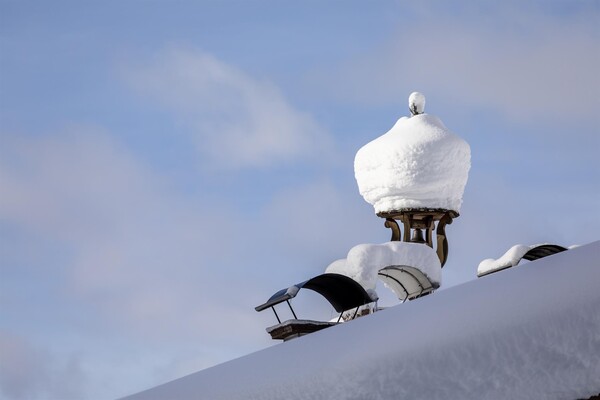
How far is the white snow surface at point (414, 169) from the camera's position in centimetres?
1362

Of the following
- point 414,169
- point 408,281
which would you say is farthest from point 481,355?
point 414,169

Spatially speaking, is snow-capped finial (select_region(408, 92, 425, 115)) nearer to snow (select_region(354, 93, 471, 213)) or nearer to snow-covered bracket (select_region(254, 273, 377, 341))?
snow (select_region(354, 93, 471, 213))

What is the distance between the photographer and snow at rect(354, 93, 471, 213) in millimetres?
13617

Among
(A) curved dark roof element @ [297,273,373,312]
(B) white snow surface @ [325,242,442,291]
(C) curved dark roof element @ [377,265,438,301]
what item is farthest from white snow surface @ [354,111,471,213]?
(A) curved dark roof element @ [297,273,373,312]

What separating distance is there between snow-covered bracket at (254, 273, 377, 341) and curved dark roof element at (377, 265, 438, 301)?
50.2 inches

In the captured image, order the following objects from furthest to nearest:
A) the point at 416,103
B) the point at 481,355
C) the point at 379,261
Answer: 1. the point at 416,103
2. the point at 379,261
3. the point at 481,355

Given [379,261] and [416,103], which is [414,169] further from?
[379,261]

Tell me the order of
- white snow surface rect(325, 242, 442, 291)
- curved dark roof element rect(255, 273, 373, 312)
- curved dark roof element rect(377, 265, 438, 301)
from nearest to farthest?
curved dark roof element rect(255, 273, 373, 312), white snow surface rect(325, 242, 442, 291), curved dark roof element rect(377, 265, 438, 301)

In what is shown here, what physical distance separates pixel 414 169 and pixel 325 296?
378 centimetres

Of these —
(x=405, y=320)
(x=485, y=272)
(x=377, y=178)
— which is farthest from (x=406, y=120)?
(x=405, y=320)

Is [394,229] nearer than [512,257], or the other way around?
[512,257]

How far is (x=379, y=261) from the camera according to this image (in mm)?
11133

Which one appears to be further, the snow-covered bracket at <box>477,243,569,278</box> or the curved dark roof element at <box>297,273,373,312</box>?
the curved dark roof element at <box>297,273,373,312</box>

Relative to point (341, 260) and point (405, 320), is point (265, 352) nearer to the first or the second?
point (405, 320)
